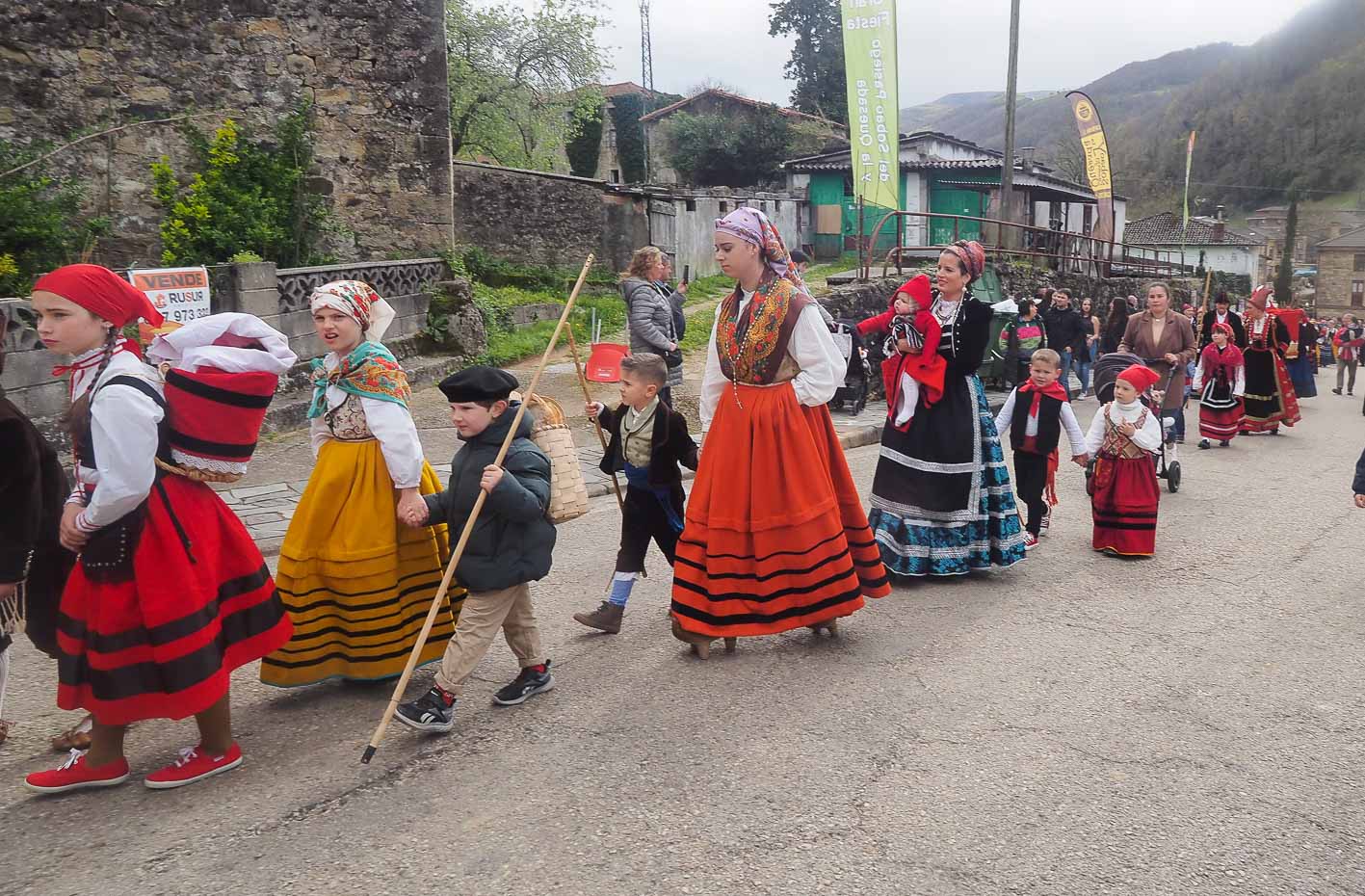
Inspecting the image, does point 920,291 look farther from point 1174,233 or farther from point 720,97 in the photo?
point 1174,233

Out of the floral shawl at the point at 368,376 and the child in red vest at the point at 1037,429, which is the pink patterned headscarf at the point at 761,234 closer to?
the floral shawl at the point at 368,376

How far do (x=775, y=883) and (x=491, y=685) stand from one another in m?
1.89

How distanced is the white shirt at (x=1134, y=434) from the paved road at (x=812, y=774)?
142cm

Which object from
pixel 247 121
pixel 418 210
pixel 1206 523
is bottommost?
pixel 1206 523

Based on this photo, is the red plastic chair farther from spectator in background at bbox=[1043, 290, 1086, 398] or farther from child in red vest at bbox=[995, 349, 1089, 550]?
spectator in background at bbox=[1043, 290, 1086, 398]

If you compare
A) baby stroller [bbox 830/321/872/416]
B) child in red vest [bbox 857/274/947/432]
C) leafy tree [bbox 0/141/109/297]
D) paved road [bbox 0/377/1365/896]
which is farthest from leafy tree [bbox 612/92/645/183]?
paved road [bbox 0/377/1365/896]

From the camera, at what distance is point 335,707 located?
428 cm

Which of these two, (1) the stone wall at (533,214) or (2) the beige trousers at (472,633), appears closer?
(2) the beige trousers at (472,633)

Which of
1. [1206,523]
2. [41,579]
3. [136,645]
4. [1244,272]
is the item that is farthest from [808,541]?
[1244,272]

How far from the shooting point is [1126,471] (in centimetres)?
670

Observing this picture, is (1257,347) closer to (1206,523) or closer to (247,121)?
(1206,523)

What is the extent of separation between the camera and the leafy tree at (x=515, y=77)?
104ft

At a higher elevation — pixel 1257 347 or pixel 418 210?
pixel 418 210

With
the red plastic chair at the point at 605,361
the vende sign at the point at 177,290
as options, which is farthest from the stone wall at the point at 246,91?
the red plastic chair at the point at 605,361
